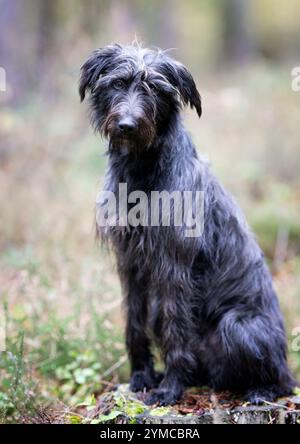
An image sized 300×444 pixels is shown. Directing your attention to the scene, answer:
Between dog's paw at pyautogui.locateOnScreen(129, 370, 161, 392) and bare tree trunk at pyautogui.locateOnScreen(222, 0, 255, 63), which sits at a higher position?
bare tree trunk at pyautogui.locateOnScreen(222, 0, 255, 63)

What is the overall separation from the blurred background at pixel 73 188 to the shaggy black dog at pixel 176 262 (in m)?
0.56

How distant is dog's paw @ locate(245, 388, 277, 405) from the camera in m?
4.64

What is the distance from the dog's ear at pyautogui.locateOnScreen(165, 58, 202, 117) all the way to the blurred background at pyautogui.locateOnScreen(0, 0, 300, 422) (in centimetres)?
85

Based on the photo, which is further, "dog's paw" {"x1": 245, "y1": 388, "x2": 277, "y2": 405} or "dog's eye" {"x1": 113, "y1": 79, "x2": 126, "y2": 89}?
"dog's paw" {"x1": 245, "y1": 388, "x2": 277, "y2": 405}

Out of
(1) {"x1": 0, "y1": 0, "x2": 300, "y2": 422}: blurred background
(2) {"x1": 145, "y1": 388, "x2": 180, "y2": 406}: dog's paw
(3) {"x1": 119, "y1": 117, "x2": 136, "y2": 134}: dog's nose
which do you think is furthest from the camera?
(1) {"x1": 0, "y1": 0, "x2": 300, "y2": 422}: blurred background

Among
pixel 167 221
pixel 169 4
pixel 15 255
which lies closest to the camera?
pixel 167 221

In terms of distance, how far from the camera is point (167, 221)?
14.8 ft

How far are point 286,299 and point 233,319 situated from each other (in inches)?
102

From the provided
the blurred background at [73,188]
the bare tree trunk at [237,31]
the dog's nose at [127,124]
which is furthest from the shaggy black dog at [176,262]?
the bare tree trunk at [237,31]

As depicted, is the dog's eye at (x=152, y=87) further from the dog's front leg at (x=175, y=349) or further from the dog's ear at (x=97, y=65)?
the dog's front leg at (x=175, y=349)

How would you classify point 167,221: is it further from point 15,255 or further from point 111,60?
point 15,255
